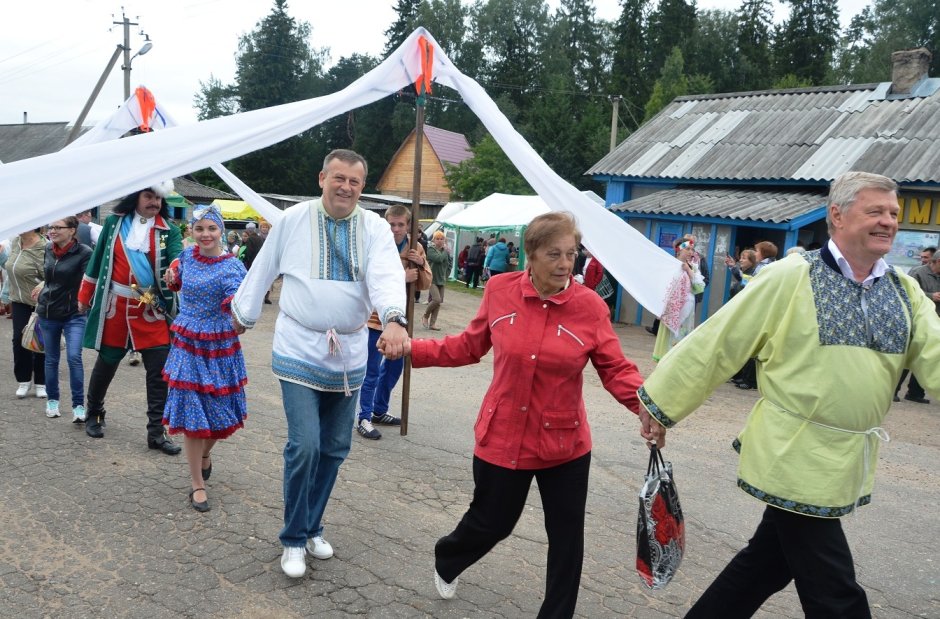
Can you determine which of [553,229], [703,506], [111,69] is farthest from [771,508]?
[111,69]

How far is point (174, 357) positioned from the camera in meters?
4.74

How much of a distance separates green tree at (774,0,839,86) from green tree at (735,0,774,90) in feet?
2.73

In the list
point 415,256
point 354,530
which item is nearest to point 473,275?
point 415,256

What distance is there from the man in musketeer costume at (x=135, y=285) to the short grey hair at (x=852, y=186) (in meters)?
4.33

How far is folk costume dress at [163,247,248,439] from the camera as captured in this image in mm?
4605

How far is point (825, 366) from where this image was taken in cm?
258

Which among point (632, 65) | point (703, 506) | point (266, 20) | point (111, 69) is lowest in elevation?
point (703, 506)

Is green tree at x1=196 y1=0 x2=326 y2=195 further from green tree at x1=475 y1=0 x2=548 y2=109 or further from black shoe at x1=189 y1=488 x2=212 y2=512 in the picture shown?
black shoe at x1=189 y1=488 x2=212 y2=512

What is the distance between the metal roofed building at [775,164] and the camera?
12922 mm

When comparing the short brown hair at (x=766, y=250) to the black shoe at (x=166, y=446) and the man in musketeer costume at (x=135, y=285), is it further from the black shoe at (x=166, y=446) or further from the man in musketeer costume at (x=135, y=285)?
the black shoe at (x=166, y=446)

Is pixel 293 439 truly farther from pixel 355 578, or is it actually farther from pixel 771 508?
pixel 771 508

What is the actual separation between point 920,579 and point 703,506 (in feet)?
4.24

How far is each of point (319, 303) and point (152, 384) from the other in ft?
8.25

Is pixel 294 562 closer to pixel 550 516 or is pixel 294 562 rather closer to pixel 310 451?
pixel 310 451
